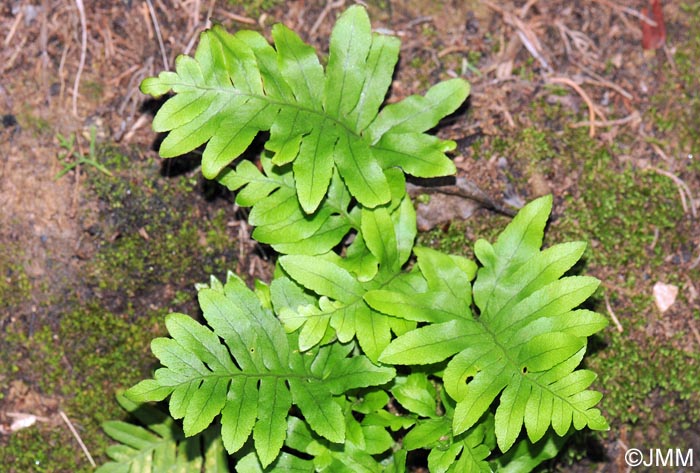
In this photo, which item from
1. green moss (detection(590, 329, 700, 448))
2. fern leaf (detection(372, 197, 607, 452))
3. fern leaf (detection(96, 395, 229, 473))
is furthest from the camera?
green moss (detection(590, 329, 700, 448))

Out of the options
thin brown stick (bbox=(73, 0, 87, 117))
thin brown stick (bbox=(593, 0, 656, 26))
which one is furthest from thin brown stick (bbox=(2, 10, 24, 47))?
thin brown stick (bbox=(593, 0, 656, 26))

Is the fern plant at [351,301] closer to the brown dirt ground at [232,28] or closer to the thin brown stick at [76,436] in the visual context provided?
the brown dirt ground at [232,28]

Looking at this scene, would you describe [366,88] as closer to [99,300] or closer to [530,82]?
[530,82]

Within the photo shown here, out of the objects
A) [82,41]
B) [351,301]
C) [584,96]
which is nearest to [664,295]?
[584,96]

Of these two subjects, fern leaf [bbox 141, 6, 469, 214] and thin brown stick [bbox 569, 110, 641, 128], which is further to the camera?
thin brown stick [bbox 569, 110, 641, 128]

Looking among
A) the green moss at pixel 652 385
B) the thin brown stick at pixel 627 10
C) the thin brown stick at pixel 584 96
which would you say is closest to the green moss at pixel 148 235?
the thin brown stick at pixel 584 96

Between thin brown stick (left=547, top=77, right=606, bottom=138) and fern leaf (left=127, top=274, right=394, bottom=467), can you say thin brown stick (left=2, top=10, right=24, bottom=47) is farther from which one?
thin brown stick (left=547, top=77, right=606, bottom=138)

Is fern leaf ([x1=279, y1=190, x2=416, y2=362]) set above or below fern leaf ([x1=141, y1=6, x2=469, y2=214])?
below
